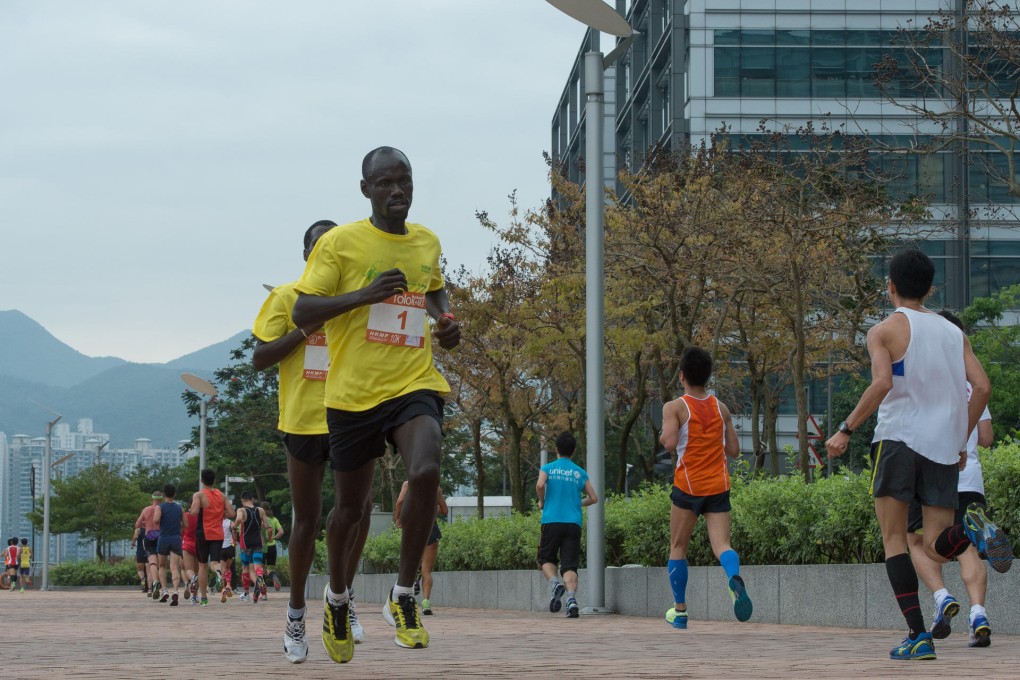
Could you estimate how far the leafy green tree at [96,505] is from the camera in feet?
247

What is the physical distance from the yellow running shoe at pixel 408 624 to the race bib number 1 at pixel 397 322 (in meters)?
1.04

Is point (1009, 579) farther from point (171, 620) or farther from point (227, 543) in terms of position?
point (227, 543)

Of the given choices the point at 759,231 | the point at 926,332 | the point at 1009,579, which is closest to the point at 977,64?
the point at 759,231

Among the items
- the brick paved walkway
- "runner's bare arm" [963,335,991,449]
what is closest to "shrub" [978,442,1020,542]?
the brick paved walkway

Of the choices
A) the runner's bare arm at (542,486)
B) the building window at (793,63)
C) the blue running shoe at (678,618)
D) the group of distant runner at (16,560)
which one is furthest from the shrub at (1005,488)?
the building window at (793,63)

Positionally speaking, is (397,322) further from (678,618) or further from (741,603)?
(678,618)

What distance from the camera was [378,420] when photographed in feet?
21.1

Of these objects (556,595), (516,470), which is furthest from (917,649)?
(516,470)

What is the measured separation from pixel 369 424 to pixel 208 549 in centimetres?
1493

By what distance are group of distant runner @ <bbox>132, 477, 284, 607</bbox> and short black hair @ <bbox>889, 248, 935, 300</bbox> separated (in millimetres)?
13668

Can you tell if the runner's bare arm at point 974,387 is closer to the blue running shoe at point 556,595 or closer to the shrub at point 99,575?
the blue running shoe at point 556,595

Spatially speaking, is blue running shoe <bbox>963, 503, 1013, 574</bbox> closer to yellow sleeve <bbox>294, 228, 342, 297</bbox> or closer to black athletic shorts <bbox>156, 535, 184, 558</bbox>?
yellow sleeve <bbox>294, 228, 342, 297</bbox>

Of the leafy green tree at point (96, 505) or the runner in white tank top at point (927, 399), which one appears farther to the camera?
the leafy green tree at point (96, 505)

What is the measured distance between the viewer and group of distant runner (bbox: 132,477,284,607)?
20.7 m
